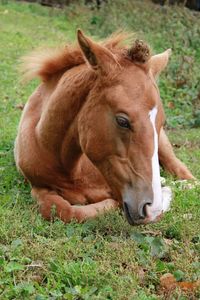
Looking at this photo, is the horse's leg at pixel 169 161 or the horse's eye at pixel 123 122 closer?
the horse's eye at pixel 123 122

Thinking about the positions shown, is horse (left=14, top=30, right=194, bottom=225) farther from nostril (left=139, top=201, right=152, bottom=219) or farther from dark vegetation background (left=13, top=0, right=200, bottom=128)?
dark vegetation background (left=13, top=0, right=200, bottom=128)

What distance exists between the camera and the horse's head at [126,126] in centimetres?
393

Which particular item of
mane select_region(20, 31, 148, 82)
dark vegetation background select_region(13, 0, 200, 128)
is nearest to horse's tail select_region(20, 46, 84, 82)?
mane select_region(20, 31, 148, 82)

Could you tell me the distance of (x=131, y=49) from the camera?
4.22 meters

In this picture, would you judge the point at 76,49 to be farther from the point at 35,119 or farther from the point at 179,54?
the point at 179,54

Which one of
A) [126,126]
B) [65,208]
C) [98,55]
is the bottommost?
[65,208]

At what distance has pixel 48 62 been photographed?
498 cm

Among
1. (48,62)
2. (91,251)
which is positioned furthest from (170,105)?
(91,251)

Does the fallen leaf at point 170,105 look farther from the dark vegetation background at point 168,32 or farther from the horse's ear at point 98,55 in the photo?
the horse's ear at point 98,55

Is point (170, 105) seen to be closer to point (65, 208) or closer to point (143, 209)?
point (65, 208)

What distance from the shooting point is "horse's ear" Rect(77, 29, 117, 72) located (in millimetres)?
4145

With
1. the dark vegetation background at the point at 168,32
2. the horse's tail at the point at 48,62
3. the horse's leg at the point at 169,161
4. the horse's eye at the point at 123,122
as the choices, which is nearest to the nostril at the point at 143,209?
the horse's eye at the point at 123,122

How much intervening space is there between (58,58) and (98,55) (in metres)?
0.77

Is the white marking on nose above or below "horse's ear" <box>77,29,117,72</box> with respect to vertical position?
below
